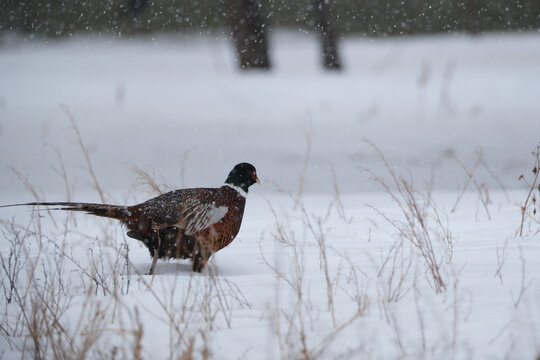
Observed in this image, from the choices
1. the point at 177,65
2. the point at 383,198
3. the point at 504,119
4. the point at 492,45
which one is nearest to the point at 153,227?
the point at 383,198

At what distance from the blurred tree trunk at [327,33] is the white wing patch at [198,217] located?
29.3 feet

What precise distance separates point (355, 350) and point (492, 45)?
14.7m

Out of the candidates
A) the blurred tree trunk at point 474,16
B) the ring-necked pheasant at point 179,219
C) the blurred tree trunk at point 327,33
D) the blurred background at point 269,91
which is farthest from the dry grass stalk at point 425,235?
the blurred tree trunk at point 474,16

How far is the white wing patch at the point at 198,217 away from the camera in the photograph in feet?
12.8

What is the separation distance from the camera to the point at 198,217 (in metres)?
3.93

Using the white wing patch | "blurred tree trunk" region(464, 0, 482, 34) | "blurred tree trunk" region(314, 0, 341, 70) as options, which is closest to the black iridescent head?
the white wing patch

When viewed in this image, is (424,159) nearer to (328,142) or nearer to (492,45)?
(328,142)

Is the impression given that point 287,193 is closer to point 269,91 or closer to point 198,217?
point 198,217

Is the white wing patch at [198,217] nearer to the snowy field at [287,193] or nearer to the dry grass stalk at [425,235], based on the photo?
the snowy field at [287,193]

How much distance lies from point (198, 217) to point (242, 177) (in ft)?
1.79

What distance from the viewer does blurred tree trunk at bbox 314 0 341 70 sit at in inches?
481

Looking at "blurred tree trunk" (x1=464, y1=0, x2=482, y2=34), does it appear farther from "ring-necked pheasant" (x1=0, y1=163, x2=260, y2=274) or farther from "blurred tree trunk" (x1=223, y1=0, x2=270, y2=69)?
"ring-necked pheasant" (x1=0, y1=163, x2=260, y2=274)

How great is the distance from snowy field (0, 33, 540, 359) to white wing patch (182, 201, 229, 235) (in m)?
0.28

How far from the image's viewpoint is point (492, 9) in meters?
16.9
